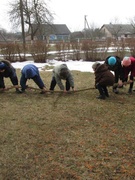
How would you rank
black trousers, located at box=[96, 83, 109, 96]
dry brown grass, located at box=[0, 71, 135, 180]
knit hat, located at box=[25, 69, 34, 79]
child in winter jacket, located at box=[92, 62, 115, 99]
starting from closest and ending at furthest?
1. dry brown grass, located at box=[0, 71, 135, 180]
2. child in winter jacket, located at box=[92, 62, 115, 99]
3. black trousers, located at box=[96, 83, 109, 96]
4. knit hat, located at box=[25, 69, 34, 79]

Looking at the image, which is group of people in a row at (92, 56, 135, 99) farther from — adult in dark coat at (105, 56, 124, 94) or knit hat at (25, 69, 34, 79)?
knit hat at (25, 69, 34, 79)

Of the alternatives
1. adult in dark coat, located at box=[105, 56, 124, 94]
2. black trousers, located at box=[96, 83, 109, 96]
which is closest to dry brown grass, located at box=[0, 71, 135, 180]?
black trousers, located at box=[96, 83, 109, 96]

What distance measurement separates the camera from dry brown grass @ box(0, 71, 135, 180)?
2594mm

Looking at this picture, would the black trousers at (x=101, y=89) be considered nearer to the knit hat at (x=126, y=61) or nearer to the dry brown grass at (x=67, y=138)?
the dry brown grass at (x=67, y=138)

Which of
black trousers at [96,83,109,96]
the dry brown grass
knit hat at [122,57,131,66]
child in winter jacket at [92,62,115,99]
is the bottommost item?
the dry brown grass

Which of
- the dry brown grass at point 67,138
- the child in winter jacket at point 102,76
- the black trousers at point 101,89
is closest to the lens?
the dry brown grass at point 67,138

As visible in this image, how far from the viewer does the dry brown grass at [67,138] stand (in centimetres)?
259

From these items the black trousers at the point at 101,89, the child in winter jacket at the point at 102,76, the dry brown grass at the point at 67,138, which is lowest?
the dry brown grass at the point at 67,138

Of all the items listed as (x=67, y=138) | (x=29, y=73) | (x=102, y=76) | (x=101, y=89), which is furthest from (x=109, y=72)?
(x=67, y=138)

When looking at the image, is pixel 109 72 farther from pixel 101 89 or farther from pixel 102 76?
pixel 101 89

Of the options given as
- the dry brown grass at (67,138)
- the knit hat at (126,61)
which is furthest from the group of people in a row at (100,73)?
the dry brown grass at (67,138)

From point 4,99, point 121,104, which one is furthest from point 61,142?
point 4,99

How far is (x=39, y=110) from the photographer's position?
4613 mm

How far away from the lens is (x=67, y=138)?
3.35m
